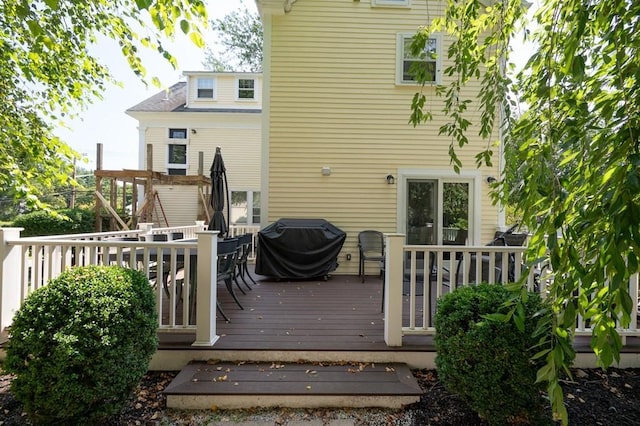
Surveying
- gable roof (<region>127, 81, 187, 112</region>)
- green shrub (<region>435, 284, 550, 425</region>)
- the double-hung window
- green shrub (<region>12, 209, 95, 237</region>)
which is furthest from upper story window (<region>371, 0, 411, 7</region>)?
green shrub (<region>12, 209, 95, 237</region>)

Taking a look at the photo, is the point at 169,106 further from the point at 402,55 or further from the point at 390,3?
the point at 402,55

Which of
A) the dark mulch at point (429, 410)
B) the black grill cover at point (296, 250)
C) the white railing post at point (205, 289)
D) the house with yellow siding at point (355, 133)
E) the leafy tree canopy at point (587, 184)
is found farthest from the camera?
the house with yellow siding at point (355, 133)

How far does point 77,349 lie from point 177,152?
12157 millimetres

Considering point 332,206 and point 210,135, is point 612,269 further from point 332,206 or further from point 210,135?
point 210,135

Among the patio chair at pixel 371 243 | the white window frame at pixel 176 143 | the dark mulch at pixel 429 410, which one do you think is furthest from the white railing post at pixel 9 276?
the white window frame at pixel 176 143

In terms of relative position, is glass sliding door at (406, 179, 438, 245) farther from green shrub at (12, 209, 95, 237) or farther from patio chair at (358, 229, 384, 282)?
green shrub at (12, 209, 95, 237)

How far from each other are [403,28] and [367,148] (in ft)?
8.94

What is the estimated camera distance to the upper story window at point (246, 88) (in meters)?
13.6

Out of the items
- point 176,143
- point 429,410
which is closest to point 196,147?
point 176,143

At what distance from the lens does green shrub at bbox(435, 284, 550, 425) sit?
218cm

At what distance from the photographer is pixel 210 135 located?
1309cm

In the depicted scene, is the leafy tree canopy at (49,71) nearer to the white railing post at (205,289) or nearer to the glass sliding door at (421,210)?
the white railing post at (205,289)

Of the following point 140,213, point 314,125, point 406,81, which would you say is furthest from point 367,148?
point 140,213

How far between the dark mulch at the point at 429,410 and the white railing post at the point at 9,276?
651mm
